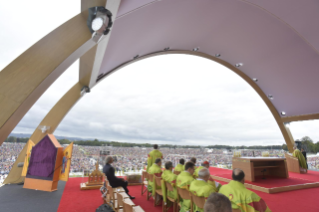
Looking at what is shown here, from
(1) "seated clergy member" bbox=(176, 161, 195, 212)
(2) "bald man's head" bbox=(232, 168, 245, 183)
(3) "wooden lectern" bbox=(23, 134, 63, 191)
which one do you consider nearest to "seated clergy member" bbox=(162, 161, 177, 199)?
(1) "seated clergy member" bbox=(176, 161, 195, 212)

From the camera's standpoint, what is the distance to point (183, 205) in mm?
2539

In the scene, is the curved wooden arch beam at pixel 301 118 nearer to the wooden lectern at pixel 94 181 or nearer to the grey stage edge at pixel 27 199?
the wooden lectern at pixel 94 181

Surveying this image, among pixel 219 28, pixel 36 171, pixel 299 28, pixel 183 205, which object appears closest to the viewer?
pixel 183 205

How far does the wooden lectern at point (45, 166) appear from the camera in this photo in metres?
4.51

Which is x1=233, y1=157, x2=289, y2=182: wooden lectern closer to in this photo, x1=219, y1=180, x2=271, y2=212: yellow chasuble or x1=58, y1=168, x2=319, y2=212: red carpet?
x1=58, y1=168, x2=319, y2=212: red carpet

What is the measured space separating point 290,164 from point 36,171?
10373 millimetres

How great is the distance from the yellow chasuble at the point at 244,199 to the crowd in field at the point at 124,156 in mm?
4676

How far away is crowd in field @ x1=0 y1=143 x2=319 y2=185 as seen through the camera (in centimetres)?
527

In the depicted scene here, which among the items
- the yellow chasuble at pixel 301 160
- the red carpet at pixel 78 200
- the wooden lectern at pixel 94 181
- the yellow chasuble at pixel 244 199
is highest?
the yellow chasuble at pixel 244 199

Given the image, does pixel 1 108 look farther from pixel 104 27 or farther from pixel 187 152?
pixel 187 152

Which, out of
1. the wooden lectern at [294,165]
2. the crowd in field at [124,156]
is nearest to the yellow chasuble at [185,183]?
the crowd in field at [124,156]

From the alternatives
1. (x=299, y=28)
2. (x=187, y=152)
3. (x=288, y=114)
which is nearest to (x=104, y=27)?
(x=299, y=28)

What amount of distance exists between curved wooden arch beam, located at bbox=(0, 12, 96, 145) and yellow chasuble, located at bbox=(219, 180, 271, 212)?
2546 mm

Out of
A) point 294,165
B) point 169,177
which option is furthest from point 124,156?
point 294,165
